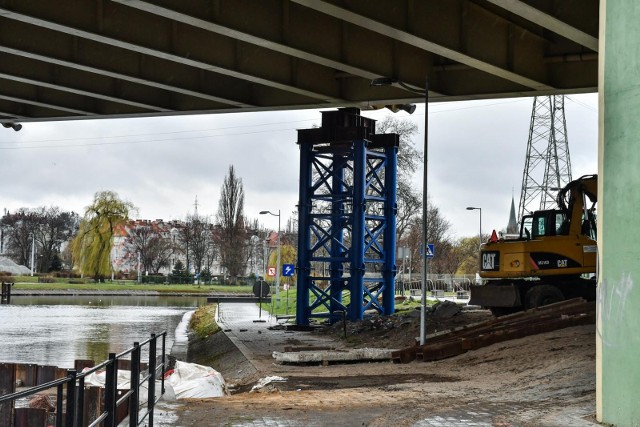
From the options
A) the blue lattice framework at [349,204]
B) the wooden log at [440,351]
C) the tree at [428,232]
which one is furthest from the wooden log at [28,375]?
the tree at [428,232]

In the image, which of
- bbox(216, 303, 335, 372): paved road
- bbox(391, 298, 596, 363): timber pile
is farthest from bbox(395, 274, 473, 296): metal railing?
bbox(391, 298, 596, 363): timber pile

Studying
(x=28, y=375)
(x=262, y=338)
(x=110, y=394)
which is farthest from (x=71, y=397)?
(x=262, y=338)

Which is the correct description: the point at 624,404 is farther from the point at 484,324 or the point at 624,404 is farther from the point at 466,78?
the point at 466,78

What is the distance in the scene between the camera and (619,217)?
10695 mm

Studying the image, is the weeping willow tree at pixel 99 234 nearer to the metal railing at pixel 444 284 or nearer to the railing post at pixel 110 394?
the metal railing at pixel 444 284

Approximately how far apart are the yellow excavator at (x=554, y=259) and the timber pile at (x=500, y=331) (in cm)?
297

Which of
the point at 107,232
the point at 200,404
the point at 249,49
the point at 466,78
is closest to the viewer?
the point at 200,404

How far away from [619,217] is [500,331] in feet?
37.0

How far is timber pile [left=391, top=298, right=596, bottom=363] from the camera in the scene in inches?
835

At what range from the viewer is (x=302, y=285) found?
113ft

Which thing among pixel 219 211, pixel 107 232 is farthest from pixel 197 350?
pixel 219 211

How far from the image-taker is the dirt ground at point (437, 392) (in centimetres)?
1200

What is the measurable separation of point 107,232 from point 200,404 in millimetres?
96345

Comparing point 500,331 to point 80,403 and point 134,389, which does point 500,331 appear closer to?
point 134,389
